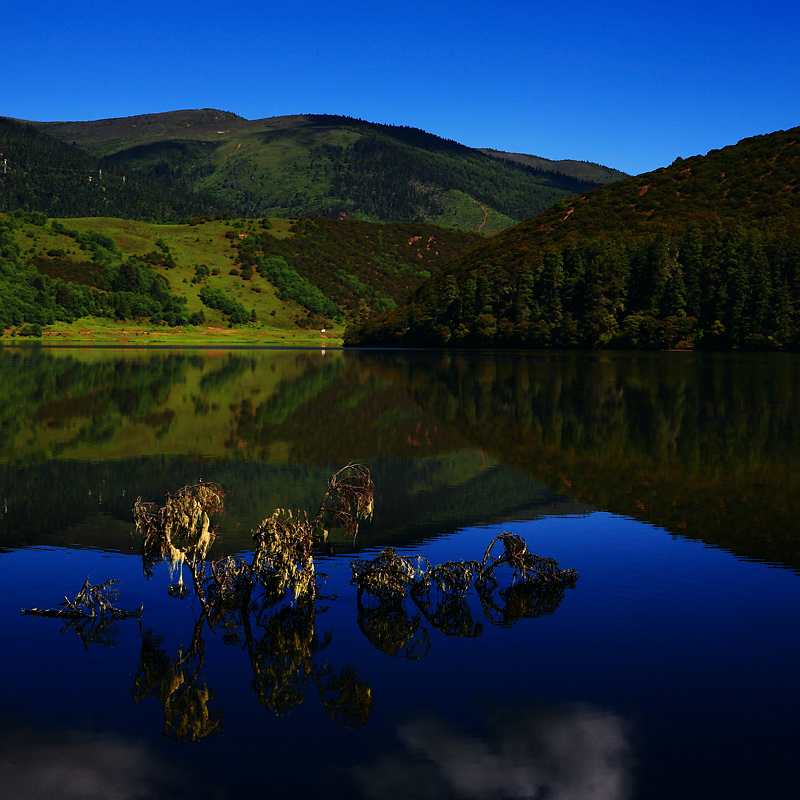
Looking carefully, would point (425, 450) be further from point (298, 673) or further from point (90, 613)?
point (298, 673)

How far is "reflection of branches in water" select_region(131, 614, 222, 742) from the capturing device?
35.4ft

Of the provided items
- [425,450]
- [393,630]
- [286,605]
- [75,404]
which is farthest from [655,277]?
[393,630]

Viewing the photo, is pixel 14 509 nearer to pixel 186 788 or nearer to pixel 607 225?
pixel 186 788

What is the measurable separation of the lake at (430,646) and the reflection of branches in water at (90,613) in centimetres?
13

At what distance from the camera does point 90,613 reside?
48.3ft

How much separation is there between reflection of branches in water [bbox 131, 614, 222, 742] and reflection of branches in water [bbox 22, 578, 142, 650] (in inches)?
36.1

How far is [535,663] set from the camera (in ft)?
42.2

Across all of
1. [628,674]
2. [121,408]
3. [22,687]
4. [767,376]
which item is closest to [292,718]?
[22,687]

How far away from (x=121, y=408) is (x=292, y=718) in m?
40.8

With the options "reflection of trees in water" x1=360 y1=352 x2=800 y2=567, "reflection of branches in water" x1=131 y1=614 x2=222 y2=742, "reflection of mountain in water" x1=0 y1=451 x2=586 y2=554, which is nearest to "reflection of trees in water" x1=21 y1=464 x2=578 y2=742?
"reflection of branches in water" x1=131 y1=614 x2=222 y2=742

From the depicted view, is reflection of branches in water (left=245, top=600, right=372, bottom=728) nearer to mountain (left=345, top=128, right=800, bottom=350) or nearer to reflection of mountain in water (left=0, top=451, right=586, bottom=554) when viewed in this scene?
reflection of mountain in water (left=0, top=451, right=586, bottom=554)

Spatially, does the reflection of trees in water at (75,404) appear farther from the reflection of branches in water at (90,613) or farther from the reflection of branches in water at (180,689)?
the reflection of branches in water at (180,689)

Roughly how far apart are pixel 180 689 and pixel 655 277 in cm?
14491

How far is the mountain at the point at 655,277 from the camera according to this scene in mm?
138875
